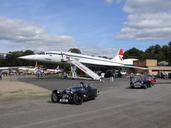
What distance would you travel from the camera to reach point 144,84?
38.4 meters

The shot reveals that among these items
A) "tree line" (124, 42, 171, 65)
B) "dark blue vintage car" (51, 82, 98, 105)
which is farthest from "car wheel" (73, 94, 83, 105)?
"tree line" (124, 42, 171, 65)

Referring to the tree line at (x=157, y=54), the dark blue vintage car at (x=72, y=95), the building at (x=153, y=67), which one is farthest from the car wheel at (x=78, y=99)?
the tree line at (x=157, y=54)

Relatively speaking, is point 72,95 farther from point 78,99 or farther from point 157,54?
point 157,54

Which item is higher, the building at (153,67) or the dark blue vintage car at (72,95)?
the building at (153,67)

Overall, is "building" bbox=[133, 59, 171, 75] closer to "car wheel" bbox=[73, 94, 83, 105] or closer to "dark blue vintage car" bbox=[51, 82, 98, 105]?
"dark blue vintage car" bbox=[51, 82, 98, 105]

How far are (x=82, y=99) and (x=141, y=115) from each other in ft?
21.8

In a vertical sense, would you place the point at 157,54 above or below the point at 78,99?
above

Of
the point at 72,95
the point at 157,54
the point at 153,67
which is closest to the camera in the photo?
the point at 72,95

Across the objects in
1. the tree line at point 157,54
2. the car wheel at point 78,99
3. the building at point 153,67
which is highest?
the tree line at point 157,54

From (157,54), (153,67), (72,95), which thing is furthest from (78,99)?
(157,54)

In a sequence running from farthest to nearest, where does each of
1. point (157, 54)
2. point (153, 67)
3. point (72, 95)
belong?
point (157, 54), point (153, 67), point (72, 95)

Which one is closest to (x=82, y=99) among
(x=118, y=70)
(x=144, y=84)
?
(x=144, y=84)

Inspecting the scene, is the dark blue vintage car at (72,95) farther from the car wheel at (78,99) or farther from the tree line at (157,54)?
the tree line at (157,54)

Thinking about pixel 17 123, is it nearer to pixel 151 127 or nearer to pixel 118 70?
pixel 151 127
